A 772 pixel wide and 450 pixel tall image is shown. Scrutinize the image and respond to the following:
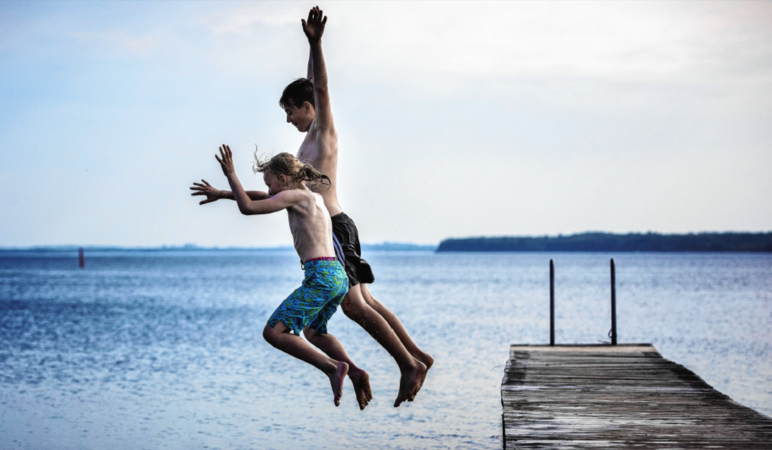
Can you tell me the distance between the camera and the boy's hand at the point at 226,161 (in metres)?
4.59

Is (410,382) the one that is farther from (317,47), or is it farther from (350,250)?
(317,47)

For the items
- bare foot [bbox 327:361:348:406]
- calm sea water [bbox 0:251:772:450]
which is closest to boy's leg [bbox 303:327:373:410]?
bare foot [bbox 327:361:348:406]

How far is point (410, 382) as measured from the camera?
544cm

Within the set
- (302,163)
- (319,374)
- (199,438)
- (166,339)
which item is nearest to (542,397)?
(302,163)

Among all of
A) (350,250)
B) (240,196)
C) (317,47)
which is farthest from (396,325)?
A: (317,47)

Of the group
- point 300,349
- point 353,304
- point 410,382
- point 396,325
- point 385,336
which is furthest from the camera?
point 396,325

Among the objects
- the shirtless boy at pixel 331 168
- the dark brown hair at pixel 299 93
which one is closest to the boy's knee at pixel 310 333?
the shirtless boy at pixel 331 168

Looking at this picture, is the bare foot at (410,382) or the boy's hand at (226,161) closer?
the boy's hand at (226,161)

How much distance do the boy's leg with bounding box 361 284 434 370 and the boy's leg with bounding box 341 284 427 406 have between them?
0.09 m

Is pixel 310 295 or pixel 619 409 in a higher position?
pixel 310 295

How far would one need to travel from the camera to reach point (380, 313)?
5.52m

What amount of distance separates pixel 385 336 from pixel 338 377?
1.69 ft

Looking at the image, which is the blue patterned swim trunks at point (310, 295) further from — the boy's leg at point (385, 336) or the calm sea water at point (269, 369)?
the calm sea water at point (269, 369)

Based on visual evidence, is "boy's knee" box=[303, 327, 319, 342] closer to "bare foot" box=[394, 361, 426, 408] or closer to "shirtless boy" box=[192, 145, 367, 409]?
"shirtless boy" box=[192, 145, 367, 409]
